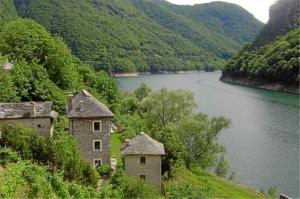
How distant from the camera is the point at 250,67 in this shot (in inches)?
7160

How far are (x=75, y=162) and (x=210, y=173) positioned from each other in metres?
22.5

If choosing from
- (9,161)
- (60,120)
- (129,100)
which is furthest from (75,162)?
(129,100)

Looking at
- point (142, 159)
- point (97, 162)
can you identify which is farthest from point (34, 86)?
point (142, 159)

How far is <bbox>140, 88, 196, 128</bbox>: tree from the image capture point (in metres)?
62.1

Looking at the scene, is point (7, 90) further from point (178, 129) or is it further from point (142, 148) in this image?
point (178, 129)

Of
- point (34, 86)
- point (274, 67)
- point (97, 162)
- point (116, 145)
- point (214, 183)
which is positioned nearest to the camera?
point (97, 162)

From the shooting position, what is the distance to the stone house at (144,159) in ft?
129

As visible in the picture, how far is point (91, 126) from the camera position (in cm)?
4081

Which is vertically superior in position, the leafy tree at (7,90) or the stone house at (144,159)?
the leafy tree at (7,90)

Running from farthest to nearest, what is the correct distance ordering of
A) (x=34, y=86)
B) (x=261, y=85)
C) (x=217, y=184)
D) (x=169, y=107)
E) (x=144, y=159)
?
(x=261, y=85)
(x=169, y=107)
(x=34, y=86)
(x=217, y=184)
(x=144, y=159)

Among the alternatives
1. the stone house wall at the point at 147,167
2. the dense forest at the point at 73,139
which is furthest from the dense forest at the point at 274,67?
the stone house wall at the point at 147,167

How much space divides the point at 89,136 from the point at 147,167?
5.52m

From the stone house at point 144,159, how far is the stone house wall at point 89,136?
2385 millimetres

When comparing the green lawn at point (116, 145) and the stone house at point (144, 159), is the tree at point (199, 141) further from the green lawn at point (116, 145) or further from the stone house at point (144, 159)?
the stone house at point (144, 159)
